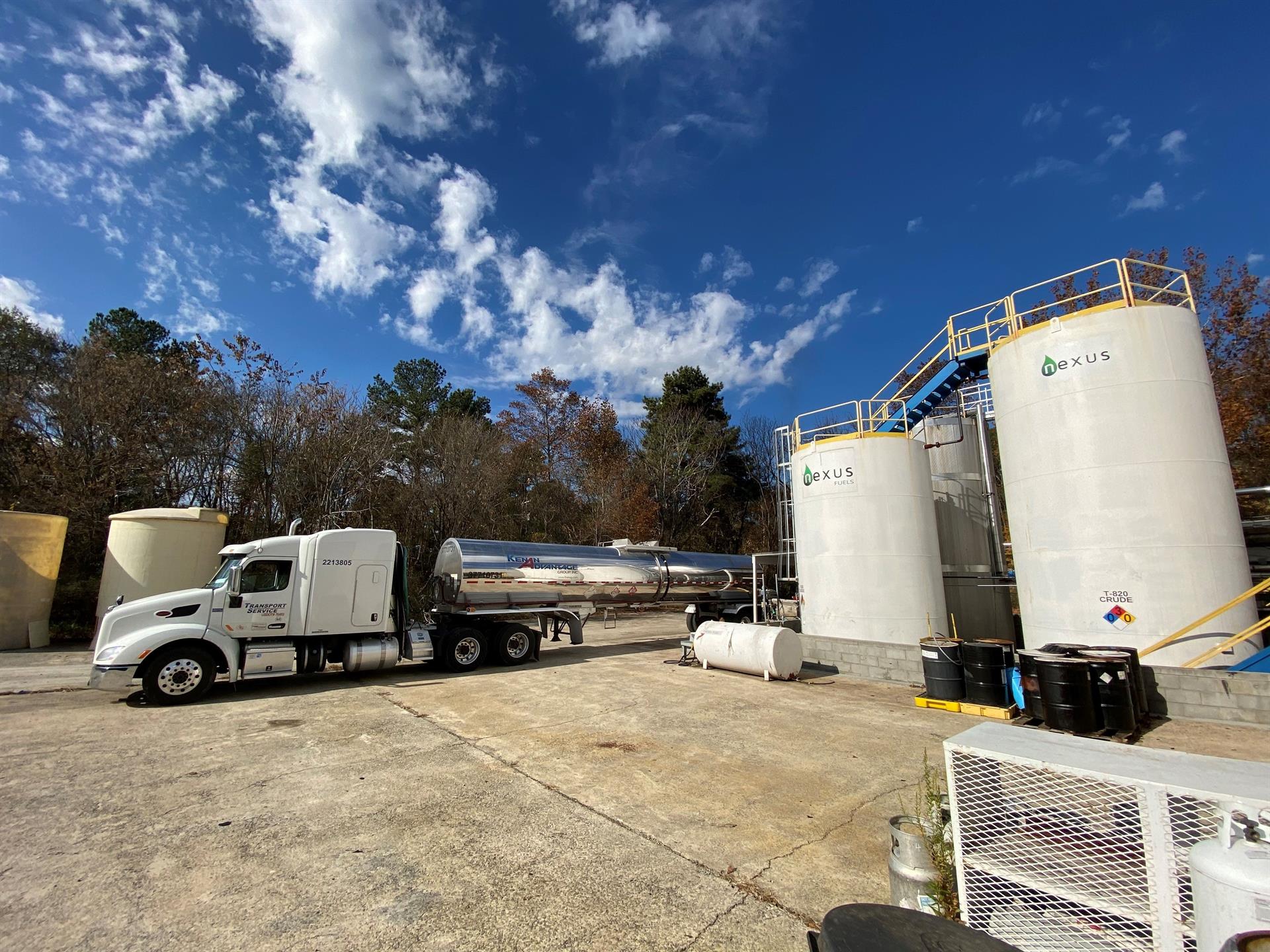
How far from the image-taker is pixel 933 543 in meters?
12.1

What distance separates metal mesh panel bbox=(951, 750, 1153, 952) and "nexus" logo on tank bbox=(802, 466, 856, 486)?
10.1 meters

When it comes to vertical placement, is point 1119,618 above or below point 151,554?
below

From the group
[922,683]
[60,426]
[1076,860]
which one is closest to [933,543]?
[922,683]

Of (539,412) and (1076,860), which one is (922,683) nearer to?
(1076,860)

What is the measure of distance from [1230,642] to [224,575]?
1612 cm

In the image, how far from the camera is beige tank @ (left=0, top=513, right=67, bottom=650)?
581 inches

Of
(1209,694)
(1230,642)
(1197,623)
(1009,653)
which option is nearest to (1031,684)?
(1009,653)

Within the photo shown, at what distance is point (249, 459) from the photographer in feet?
73.2

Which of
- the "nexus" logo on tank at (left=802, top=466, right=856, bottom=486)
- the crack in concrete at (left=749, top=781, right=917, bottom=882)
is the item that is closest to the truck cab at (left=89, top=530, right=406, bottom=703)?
the "nexus" logo on tank at (left=802, top=466, right=856, bottom=486)

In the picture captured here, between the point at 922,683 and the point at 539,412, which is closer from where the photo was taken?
the point at 922,683

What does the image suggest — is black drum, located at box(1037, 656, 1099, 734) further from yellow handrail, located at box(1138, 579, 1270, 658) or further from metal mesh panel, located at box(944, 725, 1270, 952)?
metal mesh panel, located at box(944, 725, 1270, 952)

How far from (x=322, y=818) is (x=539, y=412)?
1175 inches

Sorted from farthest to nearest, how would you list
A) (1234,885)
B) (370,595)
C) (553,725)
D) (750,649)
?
(750,649) < (370,595) < (553,725) < (1234,885)

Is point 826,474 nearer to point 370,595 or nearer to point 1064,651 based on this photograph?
point 1064,651
